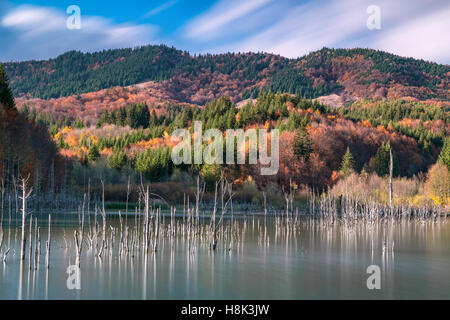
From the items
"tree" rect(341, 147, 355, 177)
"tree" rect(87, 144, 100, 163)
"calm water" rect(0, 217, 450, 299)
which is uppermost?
"tree" rect(87, 144, 100, 163)

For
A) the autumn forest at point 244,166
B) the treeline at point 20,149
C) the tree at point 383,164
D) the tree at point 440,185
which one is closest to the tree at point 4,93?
the treeline at point 20,149

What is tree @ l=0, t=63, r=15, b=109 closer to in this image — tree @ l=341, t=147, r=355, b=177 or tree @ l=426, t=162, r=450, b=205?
tree @ l=426, t=162, r=450, b=205

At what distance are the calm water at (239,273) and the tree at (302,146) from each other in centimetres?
5039

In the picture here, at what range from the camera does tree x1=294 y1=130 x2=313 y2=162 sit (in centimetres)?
7800

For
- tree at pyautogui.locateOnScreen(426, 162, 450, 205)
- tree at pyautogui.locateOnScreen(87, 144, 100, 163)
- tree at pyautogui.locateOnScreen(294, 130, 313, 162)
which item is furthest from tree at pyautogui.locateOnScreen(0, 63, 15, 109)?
tree at pyautogui.locateOnScreen(426, 162, 450, 205)

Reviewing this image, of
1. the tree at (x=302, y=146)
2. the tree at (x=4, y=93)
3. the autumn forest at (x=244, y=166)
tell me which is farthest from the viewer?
the tree at (x=302, y=146)

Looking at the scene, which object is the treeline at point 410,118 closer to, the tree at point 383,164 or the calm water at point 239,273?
the tree at point 383,164

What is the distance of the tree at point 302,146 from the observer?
78000 mm

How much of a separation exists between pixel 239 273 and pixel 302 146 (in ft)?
200

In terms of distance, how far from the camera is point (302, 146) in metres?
78.4

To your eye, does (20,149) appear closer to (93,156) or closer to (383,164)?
(93,156)

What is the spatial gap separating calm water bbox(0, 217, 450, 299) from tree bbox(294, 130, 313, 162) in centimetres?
5039

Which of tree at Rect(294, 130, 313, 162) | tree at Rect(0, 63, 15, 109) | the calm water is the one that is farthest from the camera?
tree at Rect(294, 130, 313, 162)
